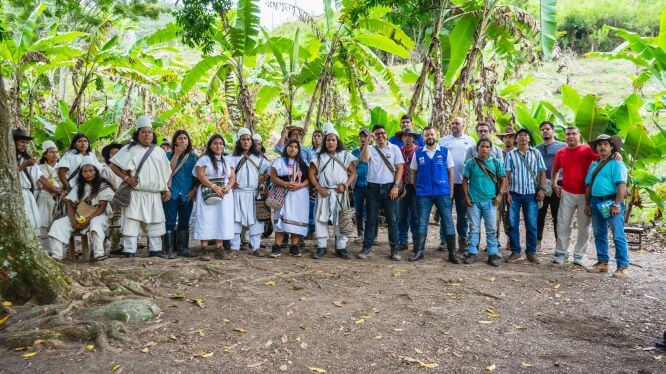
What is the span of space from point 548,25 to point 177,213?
6.29 metres

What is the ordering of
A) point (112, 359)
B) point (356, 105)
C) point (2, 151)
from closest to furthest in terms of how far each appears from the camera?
point (112, 359)
point (2, 151)
point (356, 105)

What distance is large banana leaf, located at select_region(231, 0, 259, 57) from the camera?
8320mm

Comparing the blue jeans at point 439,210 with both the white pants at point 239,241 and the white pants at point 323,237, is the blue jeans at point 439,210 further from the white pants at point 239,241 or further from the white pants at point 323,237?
the white pants at point 239,241

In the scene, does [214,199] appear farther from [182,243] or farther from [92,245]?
[92,245]

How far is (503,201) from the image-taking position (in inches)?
290

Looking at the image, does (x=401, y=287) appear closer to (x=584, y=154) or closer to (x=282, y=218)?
(x=282, y=218)

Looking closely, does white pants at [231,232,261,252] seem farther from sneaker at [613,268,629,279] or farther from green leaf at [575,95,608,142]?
green leaf at [575,95,608,142]

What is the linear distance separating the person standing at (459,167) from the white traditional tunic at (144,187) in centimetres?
397

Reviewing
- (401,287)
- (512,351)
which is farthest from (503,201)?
(512,351)

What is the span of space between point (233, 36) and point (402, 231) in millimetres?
4336

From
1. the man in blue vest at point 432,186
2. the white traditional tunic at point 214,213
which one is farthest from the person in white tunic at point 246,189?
the man in blue vest at point 432,186

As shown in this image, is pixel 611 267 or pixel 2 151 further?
pixel 611 267

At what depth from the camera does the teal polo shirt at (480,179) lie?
672 centimetres

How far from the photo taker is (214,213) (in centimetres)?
677
